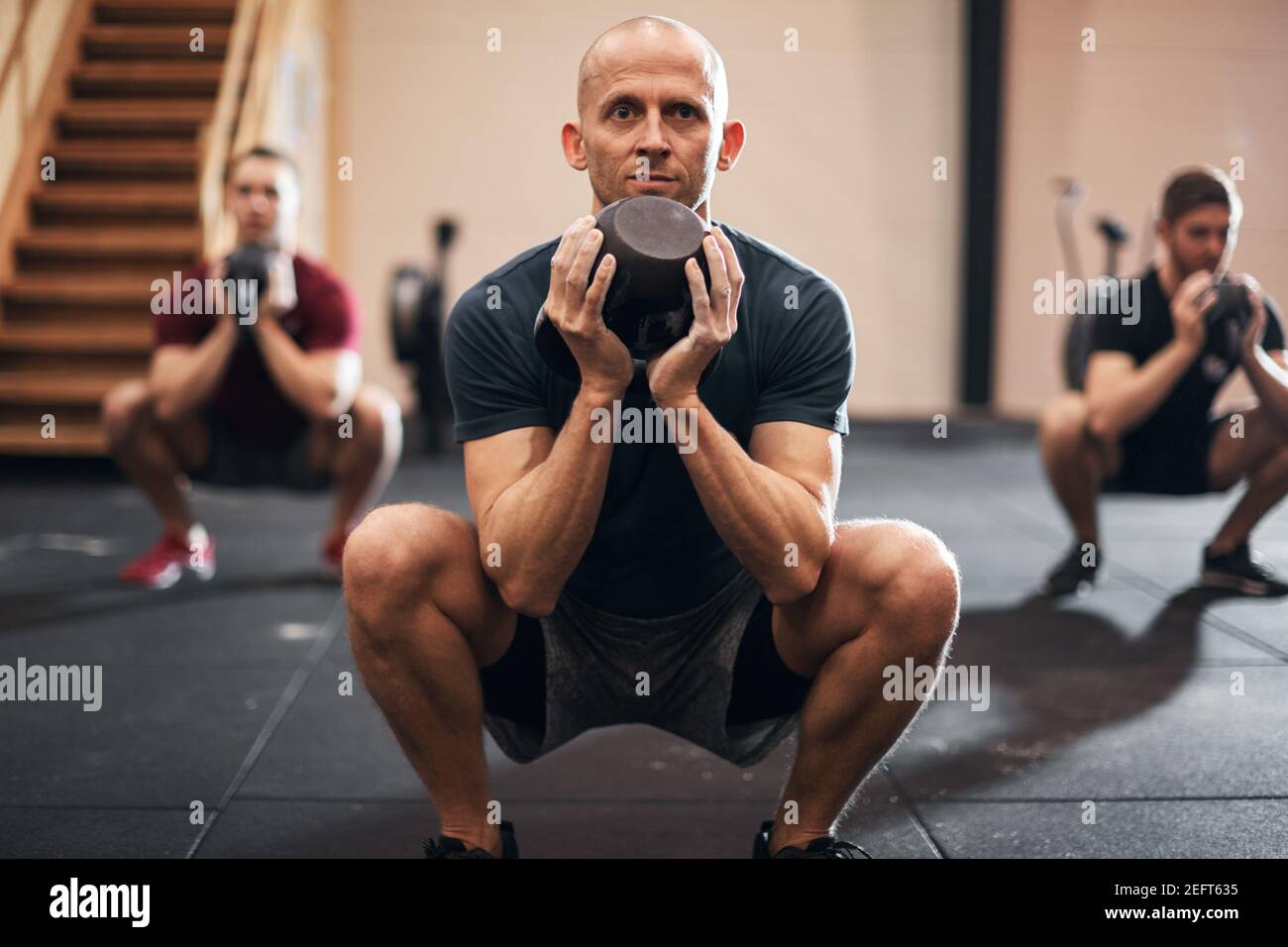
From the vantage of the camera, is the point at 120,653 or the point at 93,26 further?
the point at 93,26

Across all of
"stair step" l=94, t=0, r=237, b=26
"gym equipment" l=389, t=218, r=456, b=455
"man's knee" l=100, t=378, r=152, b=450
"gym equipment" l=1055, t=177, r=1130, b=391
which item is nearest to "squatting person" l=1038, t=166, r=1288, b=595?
"gym equipment" l=1055, t=177, r=1130, b=391

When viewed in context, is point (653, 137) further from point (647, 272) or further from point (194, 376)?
point (194, 376)

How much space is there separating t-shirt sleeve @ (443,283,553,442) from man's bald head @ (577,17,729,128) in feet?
0.87

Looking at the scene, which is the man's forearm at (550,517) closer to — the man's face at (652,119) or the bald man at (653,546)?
the bald man at (653,546)

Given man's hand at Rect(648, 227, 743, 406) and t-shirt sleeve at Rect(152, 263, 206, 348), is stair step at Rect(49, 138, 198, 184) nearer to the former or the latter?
t-shirt sleeve at Rect(152, 263, 206, 348)

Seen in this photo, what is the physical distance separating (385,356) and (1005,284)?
3.33 meters

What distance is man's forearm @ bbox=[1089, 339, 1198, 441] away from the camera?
2.91m

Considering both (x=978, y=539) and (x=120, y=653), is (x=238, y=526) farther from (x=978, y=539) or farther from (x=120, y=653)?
(x=978, y=539)

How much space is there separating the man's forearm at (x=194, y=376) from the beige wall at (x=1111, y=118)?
4710 mm

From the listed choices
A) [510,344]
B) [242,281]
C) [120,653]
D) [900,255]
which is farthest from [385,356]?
[510,344]

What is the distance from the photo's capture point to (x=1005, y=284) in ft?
22.2

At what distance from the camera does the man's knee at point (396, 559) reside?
4.48ft

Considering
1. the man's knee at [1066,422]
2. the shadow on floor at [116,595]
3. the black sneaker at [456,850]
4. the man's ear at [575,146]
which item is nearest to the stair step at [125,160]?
the shadow on floor at [116,595]

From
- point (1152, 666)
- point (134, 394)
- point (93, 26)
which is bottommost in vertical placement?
point (1152, 666)
